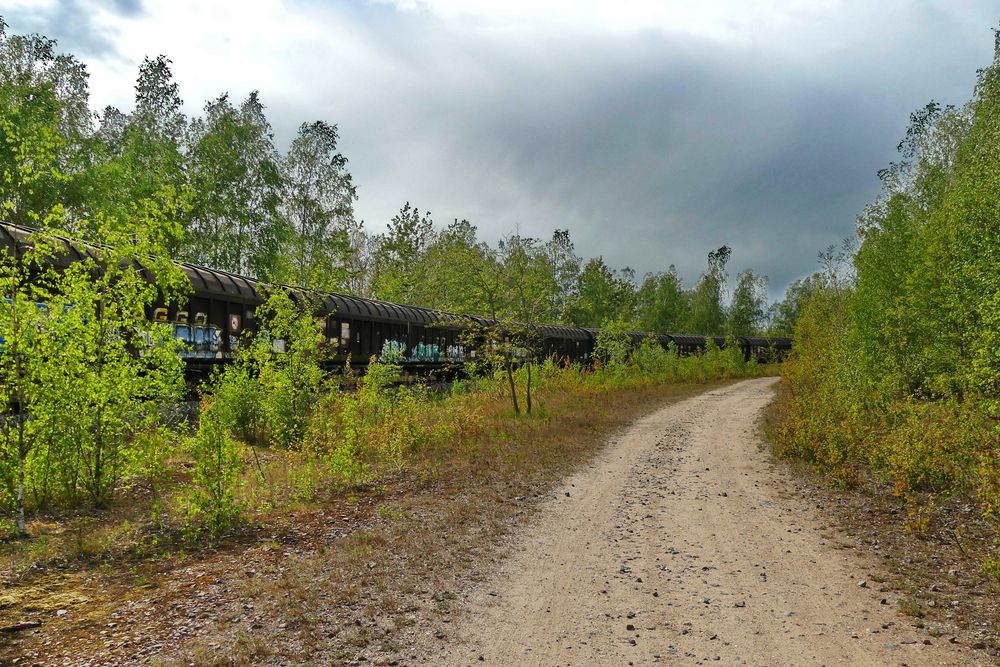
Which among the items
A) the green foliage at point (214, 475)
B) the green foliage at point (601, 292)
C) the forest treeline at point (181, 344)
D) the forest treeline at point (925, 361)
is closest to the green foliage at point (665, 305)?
the green foliage at point (601, 292)

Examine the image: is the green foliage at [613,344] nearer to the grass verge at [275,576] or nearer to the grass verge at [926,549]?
the grass verge at [926,549]

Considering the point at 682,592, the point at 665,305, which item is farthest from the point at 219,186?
the point at 665,305

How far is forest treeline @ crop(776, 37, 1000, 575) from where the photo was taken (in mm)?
8773

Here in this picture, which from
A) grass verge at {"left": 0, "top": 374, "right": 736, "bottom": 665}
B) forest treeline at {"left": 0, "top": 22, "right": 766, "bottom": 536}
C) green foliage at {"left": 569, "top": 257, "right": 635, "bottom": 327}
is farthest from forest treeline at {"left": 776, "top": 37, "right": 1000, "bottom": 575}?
green foliage at {"left": 569, "top": 257, "right": 635, "bottom": 327}

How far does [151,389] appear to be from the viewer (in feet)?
25.5

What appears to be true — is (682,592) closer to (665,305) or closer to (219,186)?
(219,186)

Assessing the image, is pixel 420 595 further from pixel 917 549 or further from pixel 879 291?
pixel 879 291

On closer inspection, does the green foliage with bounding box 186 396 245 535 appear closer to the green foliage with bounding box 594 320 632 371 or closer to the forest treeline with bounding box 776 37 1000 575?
the forest treeline with bounding box 776 37 1000 575

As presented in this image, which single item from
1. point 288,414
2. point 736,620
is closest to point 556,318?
point 288,414

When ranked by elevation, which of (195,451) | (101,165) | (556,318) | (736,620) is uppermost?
(101,165)

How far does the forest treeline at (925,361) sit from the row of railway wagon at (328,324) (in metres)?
8.65

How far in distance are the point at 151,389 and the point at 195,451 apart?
99 cm

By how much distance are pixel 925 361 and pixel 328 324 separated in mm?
17118

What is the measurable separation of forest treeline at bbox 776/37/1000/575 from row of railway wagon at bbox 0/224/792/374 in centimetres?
865
